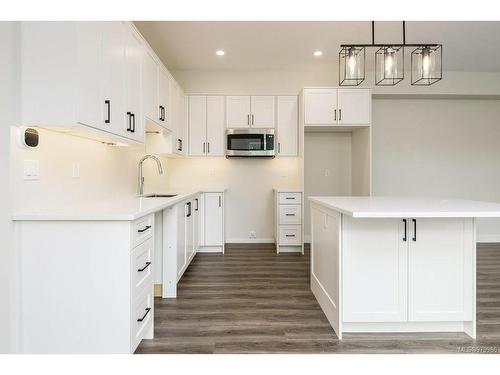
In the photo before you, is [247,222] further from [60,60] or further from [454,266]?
[60,60]

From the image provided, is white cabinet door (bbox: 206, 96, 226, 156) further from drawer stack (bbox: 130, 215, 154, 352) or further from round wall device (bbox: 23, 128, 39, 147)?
round wall device (bbox: 23, 128, 39, 147)

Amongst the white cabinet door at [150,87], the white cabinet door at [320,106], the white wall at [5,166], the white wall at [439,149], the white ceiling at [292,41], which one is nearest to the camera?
the white wall at [5,166]

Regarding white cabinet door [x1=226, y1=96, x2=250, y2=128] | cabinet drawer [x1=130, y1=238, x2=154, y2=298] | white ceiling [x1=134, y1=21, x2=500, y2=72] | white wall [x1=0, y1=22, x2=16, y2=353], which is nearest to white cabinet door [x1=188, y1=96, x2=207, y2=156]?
white cabinet door [x1=226, y1=96, x2=250, y2=128]

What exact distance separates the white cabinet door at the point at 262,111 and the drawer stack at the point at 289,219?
111cm

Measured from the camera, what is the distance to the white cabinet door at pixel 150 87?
3021 millimetres

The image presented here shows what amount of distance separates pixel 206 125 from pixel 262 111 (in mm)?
881

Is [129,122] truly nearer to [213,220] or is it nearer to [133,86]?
[133,86]

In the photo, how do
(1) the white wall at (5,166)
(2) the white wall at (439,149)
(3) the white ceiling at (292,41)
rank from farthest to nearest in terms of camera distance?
(2) the white wall at (439,149) → (3) the white ceiling at (292,41) → (1) the white wall at (5,166)

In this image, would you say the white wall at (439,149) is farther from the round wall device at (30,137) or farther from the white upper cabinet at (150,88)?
the round wall device at (30,137)

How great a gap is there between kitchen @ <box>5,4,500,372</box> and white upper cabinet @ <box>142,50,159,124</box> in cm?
3

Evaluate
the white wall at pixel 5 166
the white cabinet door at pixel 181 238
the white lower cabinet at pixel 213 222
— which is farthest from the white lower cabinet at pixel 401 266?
the white lower cabinet at pixel 213 222

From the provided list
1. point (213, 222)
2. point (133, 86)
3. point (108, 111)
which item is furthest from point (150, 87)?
point (213, 222)

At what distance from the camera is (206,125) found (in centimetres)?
501

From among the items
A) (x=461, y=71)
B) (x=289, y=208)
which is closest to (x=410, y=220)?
(x=289, y=208)
